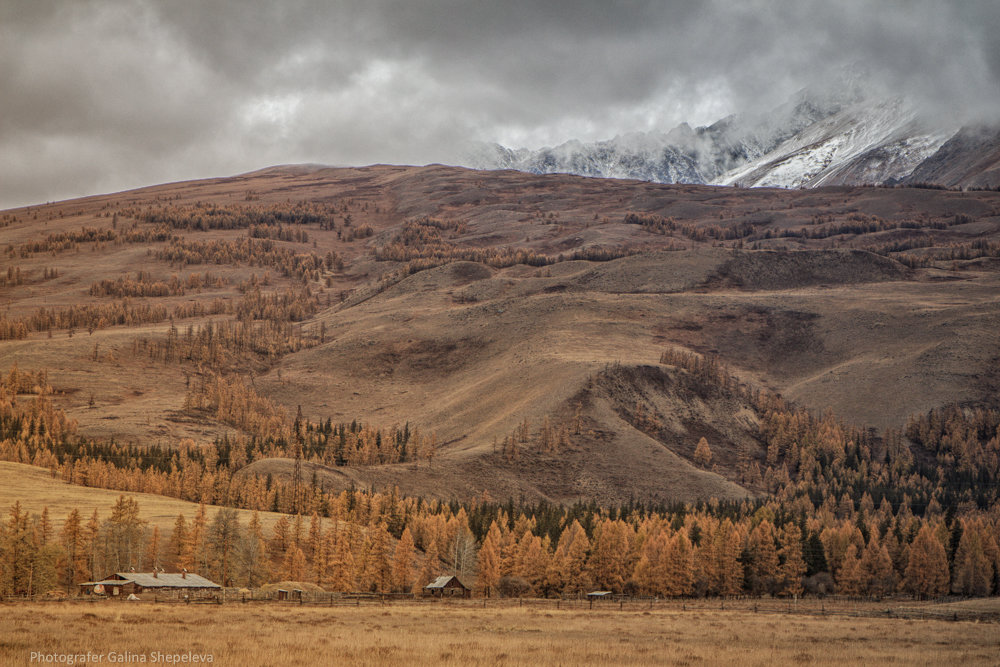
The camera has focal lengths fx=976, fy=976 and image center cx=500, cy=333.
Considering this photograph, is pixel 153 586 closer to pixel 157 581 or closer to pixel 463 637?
pixel 157 581

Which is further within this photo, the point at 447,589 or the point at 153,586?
the point at 447,589

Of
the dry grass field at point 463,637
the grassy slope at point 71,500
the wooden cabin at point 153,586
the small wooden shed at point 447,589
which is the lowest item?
the small wooden shed at point 447,589

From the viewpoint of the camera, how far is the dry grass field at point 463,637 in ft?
127

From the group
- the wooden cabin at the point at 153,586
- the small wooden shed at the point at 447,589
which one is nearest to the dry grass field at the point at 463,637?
the wooden cabin at the point at 153,586

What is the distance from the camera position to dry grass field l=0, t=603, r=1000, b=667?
3884 centimetres

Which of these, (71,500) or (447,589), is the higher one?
(71,500)

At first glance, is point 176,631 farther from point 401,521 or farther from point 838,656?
point 401,521

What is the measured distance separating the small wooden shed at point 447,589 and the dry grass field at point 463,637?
108 feet

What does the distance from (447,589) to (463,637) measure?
54301 mm

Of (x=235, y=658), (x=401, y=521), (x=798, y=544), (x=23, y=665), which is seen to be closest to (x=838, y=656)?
(x=235, y=658)

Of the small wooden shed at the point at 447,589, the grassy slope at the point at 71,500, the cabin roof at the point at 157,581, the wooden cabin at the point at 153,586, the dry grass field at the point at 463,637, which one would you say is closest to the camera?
the dry grass field at the point at 463,637

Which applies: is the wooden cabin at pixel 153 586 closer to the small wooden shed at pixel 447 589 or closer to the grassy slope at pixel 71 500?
the small wooden shed at pixel 447 589

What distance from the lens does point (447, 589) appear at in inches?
3969

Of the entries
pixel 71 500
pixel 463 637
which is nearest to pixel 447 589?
pixel 463 637
